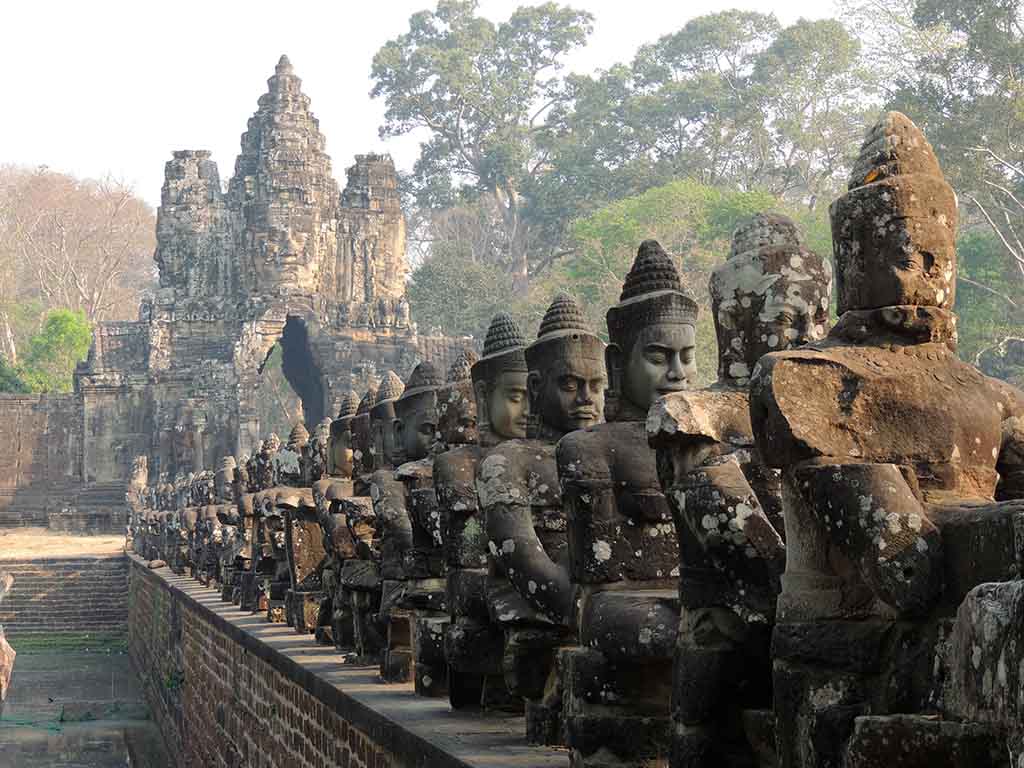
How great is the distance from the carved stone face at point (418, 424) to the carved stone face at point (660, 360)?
3984 millimetres

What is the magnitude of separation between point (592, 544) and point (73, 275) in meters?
72.6

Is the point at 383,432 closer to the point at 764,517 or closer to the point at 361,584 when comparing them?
the point at 361,584

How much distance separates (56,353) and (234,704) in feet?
169

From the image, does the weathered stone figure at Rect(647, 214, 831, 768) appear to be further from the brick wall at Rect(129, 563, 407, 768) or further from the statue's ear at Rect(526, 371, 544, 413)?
the brick wall at Rect(129, 563, 407, 768)

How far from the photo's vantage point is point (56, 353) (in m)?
63.0

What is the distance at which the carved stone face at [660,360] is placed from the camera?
571 cm

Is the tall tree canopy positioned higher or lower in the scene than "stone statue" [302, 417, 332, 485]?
higher

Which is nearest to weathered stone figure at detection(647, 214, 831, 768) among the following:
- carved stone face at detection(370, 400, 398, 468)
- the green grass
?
carved stone face at detection(370, 400, 398, 468)

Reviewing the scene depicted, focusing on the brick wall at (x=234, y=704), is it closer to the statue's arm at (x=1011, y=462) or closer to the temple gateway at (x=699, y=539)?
the temple gateway at (x=699, y=539)

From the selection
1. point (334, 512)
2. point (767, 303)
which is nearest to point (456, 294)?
point (334, 512)

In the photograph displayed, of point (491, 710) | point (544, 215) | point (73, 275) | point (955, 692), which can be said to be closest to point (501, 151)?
point (544, 215)

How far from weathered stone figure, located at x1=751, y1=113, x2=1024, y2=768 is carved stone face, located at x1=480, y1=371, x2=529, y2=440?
327cm

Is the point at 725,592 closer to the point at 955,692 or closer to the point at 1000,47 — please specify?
the point at 955,692

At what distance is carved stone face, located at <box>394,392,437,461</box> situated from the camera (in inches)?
382
